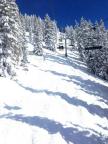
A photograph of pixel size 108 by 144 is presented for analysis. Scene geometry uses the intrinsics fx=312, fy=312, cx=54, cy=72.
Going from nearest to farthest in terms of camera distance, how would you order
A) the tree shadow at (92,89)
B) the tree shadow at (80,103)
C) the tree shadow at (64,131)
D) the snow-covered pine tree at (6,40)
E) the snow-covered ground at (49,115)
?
1. the snow-covered ground at (49,115)
2. the tree shadow at (64,131)
3. the tree shadow at (80,103)
4. the snow-covered pine tree at (6,40)
5. the tree shadow at (92,89)

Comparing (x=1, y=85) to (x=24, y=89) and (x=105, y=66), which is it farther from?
(x=105, y=66)

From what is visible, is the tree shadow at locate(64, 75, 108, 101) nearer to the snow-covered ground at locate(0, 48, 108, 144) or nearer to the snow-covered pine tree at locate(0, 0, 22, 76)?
the snow-covered ground at locate(0, 48, 108, 144)

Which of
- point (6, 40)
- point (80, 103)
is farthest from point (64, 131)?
point (6, 40)

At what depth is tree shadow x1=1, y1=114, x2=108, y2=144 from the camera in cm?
2442

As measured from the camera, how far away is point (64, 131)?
25125mm

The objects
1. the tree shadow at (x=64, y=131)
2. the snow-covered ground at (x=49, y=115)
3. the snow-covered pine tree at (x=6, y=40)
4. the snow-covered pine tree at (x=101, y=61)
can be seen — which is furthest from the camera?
the snow-covered pine tree at (x=101, y=61)

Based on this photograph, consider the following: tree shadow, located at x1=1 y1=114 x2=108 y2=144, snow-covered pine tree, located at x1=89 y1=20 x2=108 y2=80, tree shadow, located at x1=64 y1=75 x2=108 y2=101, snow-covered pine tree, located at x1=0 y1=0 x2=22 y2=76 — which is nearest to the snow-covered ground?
tree shadow, located at x1=1 y1=114 x2=108 y2=144

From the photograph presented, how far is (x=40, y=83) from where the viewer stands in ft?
140

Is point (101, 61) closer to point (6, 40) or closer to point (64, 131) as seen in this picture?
point (6, 40)

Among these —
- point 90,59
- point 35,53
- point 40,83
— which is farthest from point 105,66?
point 40,83

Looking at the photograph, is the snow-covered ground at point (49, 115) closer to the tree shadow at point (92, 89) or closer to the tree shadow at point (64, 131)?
the tree shadow at point (64, 131)

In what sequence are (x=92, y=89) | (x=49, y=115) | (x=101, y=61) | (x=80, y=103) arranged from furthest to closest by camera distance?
(x=101, y=61) < (x=92, y=89) < (x=80, y=103) < (x=49, y=115)

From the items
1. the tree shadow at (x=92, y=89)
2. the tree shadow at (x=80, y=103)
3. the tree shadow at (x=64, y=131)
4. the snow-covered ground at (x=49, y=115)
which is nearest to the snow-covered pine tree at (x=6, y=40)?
the snow-covered ground at (x=49, y=115)

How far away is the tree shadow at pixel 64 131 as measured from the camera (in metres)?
24.4
